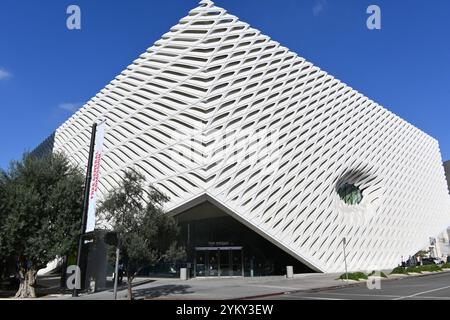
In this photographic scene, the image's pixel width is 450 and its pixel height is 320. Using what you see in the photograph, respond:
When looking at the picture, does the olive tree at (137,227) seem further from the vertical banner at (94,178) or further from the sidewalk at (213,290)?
the sidewalk at (213,290)

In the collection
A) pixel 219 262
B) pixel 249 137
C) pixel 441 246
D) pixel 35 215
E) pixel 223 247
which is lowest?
pixel 219 262

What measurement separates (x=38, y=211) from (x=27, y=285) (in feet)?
14.3

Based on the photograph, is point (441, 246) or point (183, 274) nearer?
point (183, 274)

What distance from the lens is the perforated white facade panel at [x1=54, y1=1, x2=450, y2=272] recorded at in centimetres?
3378

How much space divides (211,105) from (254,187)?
832 centimetres

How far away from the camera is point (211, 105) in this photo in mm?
34250

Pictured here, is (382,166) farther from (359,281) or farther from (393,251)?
(359,281)

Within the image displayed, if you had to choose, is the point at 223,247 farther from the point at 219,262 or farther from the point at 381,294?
the point at 381,294

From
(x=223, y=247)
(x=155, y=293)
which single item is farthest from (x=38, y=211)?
(x=223, y=247)

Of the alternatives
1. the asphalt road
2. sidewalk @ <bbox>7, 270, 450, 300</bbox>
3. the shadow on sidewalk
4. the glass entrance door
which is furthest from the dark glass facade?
the asphalt road

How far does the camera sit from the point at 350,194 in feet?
157

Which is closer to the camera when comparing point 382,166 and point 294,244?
point 294,244

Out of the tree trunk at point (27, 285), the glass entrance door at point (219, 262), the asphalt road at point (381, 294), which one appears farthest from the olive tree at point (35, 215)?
the glass entrance door at point (219, 262)

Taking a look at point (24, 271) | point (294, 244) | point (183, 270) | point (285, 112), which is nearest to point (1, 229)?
point (24, 271)
